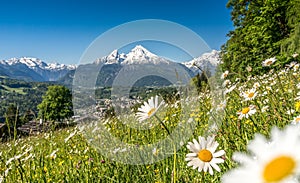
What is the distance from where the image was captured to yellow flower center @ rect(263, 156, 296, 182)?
32 cm

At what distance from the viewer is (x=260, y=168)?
376 millimetres

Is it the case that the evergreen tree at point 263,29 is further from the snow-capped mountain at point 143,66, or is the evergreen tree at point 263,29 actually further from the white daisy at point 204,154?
the white daisy at point 204,154

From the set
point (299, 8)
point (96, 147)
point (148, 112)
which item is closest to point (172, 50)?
point (96, 147)

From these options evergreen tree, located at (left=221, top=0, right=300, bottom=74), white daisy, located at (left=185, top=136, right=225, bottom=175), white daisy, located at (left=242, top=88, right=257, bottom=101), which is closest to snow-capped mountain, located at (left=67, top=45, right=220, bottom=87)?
white daisy, located at (left=242, top=88, right=257, bottom=101)

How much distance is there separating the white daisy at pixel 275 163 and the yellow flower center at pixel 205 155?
0.58 meters

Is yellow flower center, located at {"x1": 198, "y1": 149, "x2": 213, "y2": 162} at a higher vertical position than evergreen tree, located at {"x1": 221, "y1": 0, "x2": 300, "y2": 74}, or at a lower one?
lower

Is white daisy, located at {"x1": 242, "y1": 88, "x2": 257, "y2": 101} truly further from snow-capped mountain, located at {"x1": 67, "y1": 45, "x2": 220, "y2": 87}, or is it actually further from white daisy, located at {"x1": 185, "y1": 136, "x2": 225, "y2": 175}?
white daisy, located at {"x1": 185, "y1": 136, "x2": 225, "y2": 175}

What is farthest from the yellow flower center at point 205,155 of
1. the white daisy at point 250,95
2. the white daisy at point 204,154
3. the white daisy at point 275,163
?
the white daisy at point 250,95

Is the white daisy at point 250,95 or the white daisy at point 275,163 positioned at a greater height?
the white daisy at point 250,95

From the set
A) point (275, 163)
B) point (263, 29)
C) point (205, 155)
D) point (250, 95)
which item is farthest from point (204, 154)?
point (263, 29)

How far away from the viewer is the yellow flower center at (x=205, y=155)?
0.98 meters

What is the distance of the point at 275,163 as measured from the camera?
0.35 meters

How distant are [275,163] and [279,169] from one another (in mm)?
24

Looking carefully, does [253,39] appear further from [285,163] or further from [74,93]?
[285,163]
